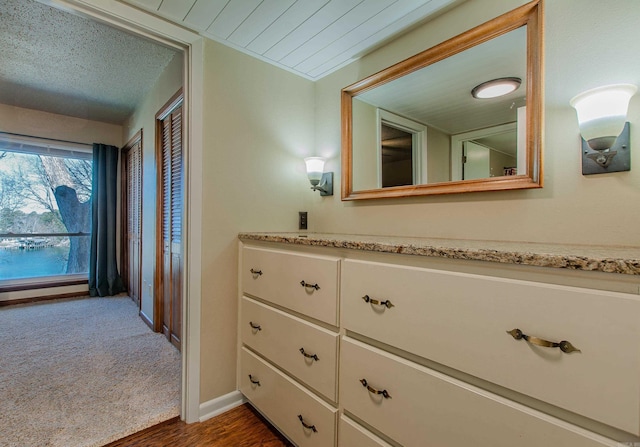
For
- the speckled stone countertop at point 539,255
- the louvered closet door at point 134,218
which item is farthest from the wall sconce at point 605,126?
the louvered closet door at point 134,218

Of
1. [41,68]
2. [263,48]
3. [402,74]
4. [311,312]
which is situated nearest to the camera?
[311,312]

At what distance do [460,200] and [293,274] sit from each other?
2.78 ft

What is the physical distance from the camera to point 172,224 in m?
2.45

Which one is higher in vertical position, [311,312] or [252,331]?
[311,312]

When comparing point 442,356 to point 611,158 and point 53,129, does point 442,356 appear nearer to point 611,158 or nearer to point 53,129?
point 611,158

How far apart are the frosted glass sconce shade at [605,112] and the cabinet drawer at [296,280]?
3.16 ft

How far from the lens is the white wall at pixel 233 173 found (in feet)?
5.41

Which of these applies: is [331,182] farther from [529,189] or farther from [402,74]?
[529,189]

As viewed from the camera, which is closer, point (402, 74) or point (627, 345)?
point (627, 345)

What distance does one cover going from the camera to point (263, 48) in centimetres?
174

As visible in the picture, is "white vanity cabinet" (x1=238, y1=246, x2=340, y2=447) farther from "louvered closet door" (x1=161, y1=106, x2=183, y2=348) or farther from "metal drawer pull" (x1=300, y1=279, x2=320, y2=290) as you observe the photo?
"louvered closet door" (x1=161, y1=106, x2=183, y2=348)

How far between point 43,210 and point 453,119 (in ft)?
15.7

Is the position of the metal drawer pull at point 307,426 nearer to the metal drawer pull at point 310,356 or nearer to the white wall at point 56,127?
the metal drawer pull at point 310,356

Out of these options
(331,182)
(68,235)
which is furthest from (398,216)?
(68,235)
